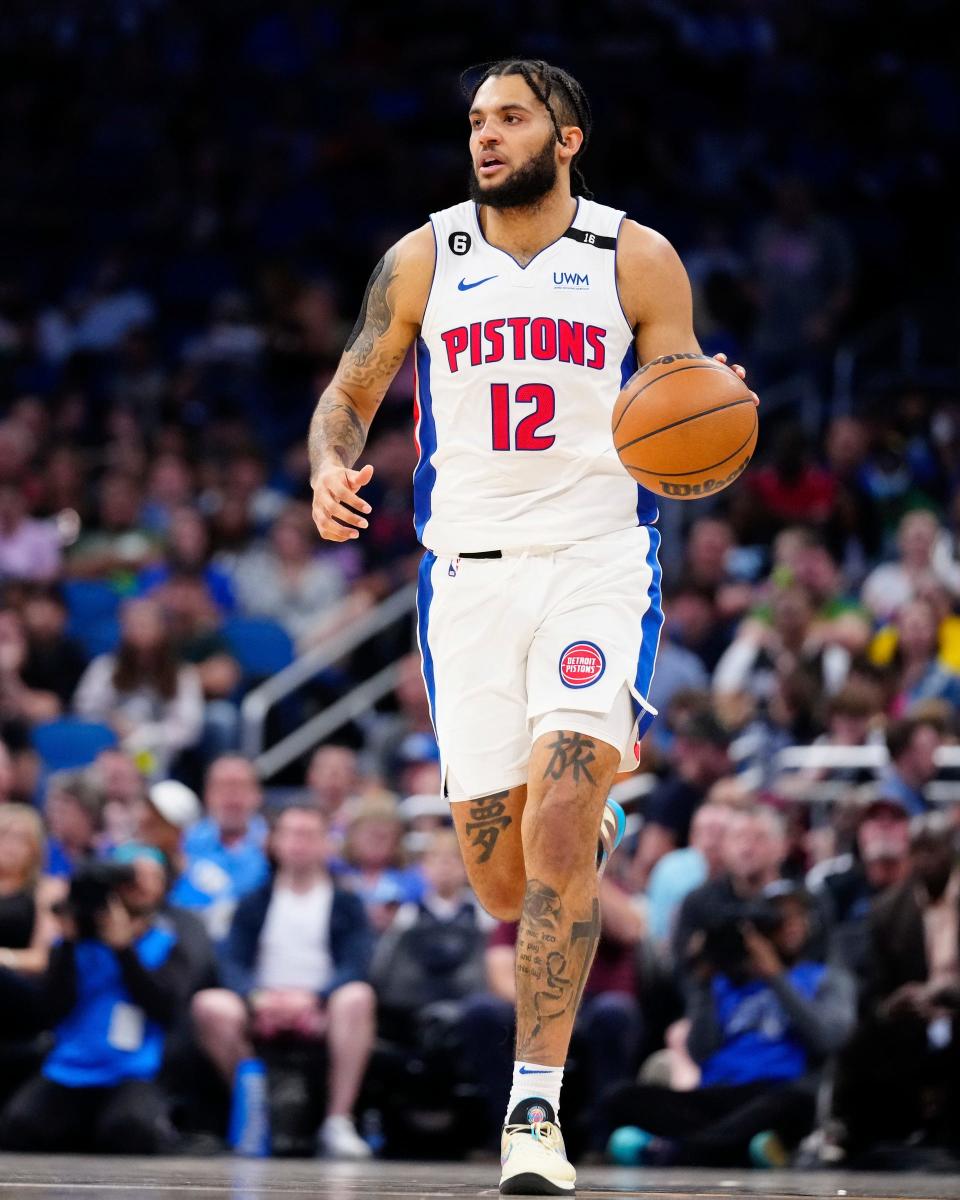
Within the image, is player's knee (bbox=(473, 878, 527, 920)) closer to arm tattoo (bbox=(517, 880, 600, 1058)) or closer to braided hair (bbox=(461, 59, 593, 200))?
arm tattoo (bbox=(517, 880, 600, 1058))

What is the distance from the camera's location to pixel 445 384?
19.3 feet

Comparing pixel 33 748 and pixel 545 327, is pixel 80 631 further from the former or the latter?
pixel 545 327

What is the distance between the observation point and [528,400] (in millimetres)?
5742

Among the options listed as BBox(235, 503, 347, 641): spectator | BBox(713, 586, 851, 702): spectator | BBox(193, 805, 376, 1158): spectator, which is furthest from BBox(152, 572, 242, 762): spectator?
BBox(193, 805, 376, 1158): spectator

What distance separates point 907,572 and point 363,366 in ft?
24.6

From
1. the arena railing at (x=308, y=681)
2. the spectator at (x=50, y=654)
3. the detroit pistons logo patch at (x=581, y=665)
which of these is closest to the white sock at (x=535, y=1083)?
the detroit pistons logo patch at (x=581, y=665)

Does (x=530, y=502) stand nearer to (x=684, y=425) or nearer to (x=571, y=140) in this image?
(x=684, y=425)

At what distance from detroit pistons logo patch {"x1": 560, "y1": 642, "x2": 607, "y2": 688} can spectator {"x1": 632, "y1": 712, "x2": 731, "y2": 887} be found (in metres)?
5.37

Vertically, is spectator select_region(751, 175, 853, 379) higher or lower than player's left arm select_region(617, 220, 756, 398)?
higher

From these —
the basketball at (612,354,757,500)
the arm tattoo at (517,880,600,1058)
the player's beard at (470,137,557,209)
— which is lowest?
the arm tattoo at (517,880,600,1058)

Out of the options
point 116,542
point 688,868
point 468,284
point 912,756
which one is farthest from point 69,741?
point 468,284

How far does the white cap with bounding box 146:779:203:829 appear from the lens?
11086 mm

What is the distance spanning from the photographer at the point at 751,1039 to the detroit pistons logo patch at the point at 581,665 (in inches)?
144

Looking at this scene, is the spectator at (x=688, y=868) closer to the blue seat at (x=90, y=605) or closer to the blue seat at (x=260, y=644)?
the blue seat at (x=260, y=644)
